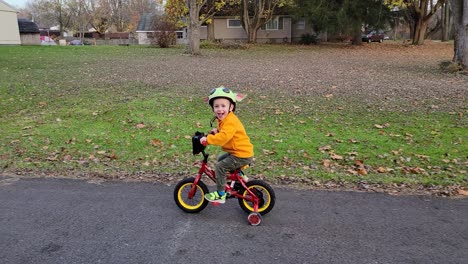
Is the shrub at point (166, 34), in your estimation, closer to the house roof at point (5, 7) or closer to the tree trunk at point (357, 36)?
the tree trunk at point (357, 36)

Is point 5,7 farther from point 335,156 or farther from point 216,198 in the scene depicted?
point 216,198

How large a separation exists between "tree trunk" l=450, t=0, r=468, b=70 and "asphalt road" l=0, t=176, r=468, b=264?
13863 mm

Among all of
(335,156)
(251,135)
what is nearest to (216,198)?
(335,156)

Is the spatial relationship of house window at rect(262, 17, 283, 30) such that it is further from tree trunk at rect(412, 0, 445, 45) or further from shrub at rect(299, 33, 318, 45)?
tree trunk at rect(412, 0, 445, 45)

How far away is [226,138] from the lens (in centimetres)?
420

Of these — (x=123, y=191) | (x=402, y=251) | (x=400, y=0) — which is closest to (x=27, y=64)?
(x=123, y=191)

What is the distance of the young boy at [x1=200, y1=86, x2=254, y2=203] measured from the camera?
166 inches

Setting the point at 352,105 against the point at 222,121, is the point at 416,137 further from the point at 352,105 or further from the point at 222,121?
the point at 222,121

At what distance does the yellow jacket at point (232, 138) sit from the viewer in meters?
4.19

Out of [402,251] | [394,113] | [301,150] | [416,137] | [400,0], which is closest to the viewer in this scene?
[402,251]

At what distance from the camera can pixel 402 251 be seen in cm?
378

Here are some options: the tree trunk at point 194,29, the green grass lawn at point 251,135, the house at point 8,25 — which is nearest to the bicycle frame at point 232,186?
the green grass lawn at point 251,135

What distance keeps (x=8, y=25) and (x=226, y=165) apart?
154 feet

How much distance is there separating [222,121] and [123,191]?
1875 millimetres
